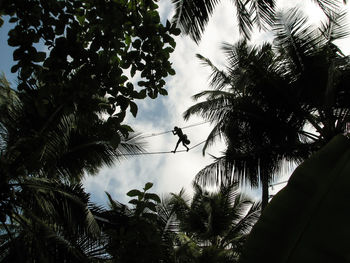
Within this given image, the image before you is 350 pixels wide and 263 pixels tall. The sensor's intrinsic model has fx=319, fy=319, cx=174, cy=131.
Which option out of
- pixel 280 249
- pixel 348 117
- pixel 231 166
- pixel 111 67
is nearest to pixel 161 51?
pixel 111 67

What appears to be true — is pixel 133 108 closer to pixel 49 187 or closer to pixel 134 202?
pixel 134 202

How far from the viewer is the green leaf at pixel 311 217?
2.56 ft

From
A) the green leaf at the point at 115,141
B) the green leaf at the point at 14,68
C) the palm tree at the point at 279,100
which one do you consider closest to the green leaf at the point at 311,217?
the green leaf at the point at 115,141

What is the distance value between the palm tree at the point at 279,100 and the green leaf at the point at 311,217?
5.80 m

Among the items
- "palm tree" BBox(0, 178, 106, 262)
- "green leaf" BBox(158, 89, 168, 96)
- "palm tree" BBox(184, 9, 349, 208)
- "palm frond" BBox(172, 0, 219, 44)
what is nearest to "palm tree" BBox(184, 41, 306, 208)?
"palm tree" BBox(184, 9, 349, 208)

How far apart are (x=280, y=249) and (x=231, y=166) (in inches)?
271

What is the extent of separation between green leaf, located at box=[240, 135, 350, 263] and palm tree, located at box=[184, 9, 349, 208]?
580 centimetres

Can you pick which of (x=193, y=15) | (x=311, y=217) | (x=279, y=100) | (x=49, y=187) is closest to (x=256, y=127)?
(x=279, y=100)

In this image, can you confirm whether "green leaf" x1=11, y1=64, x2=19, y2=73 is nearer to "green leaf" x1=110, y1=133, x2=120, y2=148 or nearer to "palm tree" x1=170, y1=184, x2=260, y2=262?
"green leaf" x1=110, y1=133, x2=120, y2=148

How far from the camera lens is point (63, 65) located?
5.83ft

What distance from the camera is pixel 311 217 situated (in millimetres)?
820

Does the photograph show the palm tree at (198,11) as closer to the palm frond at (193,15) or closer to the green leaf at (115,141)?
the palm frond at (193,15)

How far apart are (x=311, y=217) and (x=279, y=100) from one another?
22.2 feet

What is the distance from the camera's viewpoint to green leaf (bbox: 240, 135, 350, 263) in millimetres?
781
